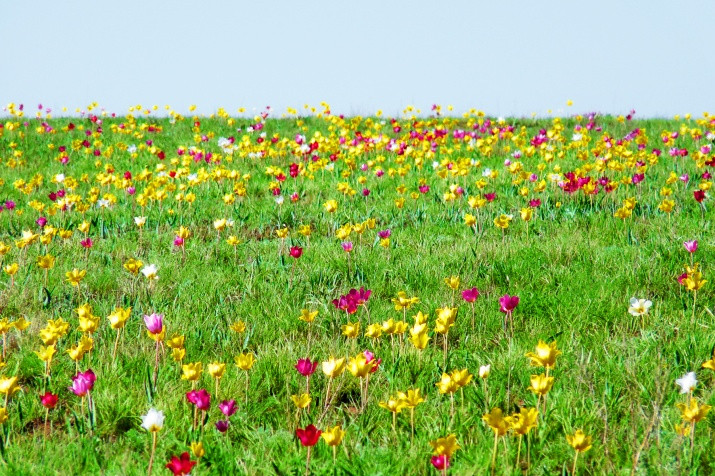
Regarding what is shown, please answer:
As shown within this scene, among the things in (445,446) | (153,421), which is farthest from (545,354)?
(153,421)

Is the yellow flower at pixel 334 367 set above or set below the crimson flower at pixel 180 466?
above

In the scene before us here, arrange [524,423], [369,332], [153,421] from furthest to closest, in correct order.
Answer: [369,332], [153,421], [524,423]

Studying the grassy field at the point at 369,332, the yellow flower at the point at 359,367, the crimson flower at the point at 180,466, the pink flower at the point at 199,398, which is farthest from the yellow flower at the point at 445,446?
the pink flower at the point at 199,398

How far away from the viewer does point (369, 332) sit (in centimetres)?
297

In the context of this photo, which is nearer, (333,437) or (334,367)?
(333,437)

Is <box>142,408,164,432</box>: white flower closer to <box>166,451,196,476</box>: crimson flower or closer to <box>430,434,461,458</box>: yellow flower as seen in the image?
<box>166,451,196,476</box>: crimson flower

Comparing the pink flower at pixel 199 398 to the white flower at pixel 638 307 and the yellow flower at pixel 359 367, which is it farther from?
the white flower at pixel 638 307

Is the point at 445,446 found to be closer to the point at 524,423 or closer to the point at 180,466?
the point at 524,423

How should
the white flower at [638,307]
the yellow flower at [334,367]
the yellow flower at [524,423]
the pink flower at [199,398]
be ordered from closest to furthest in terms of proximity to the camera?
1. the yellow flower at [524,423]
2. the pink flower at [199,398]
3. the yellow flower at [334,367]
4. the white flower at [638,307]

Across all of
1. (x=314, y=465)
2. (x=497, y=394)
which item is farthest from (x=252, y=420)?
(x=497, y=394)

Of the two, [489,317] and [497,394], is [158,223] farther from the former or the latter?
[497,394]

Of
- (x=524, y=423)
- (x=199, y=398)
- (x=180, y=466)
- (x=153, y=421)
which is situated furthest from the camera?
(x=199, y=398)

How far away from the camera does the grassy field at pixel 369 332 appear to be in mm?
2395

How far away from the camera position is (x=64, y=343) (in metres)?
3.43
